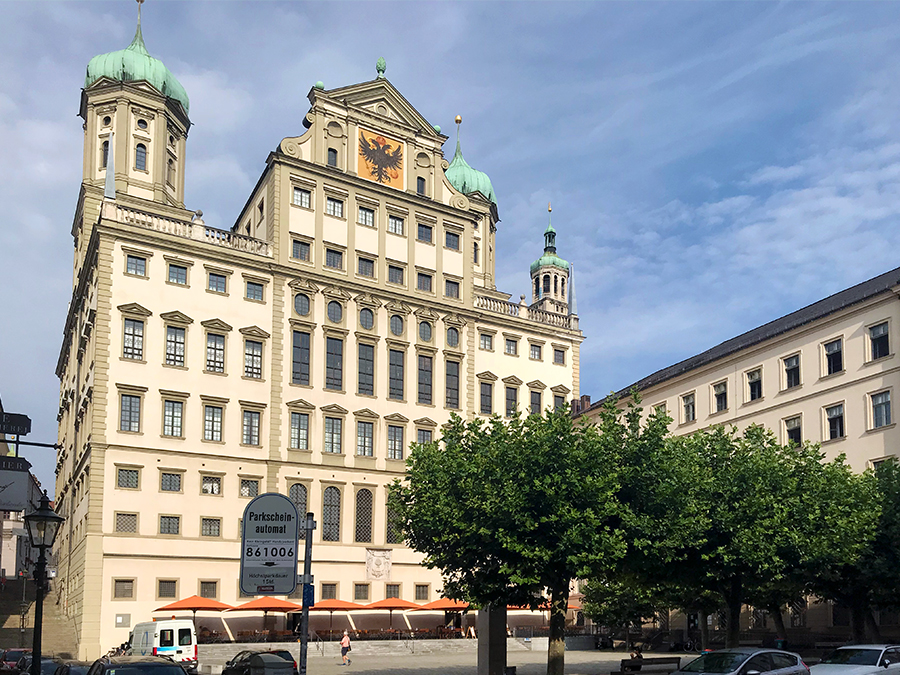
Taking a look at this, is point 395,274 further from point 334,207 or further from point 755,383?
point 755,383

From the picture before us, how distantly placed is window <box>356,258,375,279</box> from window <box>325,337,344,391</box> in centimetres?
508

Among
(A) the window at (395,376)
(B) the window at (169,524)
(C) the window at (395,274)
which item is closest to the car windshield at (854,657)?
(B) the window at (169,524)

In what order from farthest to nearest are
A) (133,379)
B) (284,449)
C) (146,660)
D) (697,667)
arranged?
(284,449), (133,379), (697,667), (146,660)

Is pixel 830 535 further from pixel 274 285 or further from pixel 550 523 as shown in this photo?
pixel 274 285

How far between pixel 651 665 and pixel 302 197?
36.8m

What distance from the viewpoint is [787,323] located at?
216ft

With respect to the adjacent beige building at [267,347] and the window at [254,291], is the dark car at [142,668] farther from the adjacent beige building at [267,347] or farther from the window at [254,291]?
the window at [254,291]

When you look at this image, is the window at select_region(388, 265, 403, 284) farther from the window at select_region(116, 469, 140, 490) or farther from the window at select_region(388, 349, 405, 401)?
the window at select_region(116, 469, 140, 490)

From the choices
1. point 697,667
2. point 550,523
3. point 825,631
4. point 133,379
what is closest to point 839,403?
point 825,631

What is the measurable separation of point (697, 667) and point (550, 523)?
24.9ft

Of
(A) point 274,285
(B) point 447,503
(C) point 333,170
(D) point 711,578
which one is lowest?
(D) point 711,578

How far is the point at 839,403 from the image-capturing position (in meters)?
58.0

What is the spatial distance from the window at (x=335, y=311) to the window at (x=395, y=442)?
7.83m

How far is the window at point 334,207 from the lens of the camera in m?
65.2
